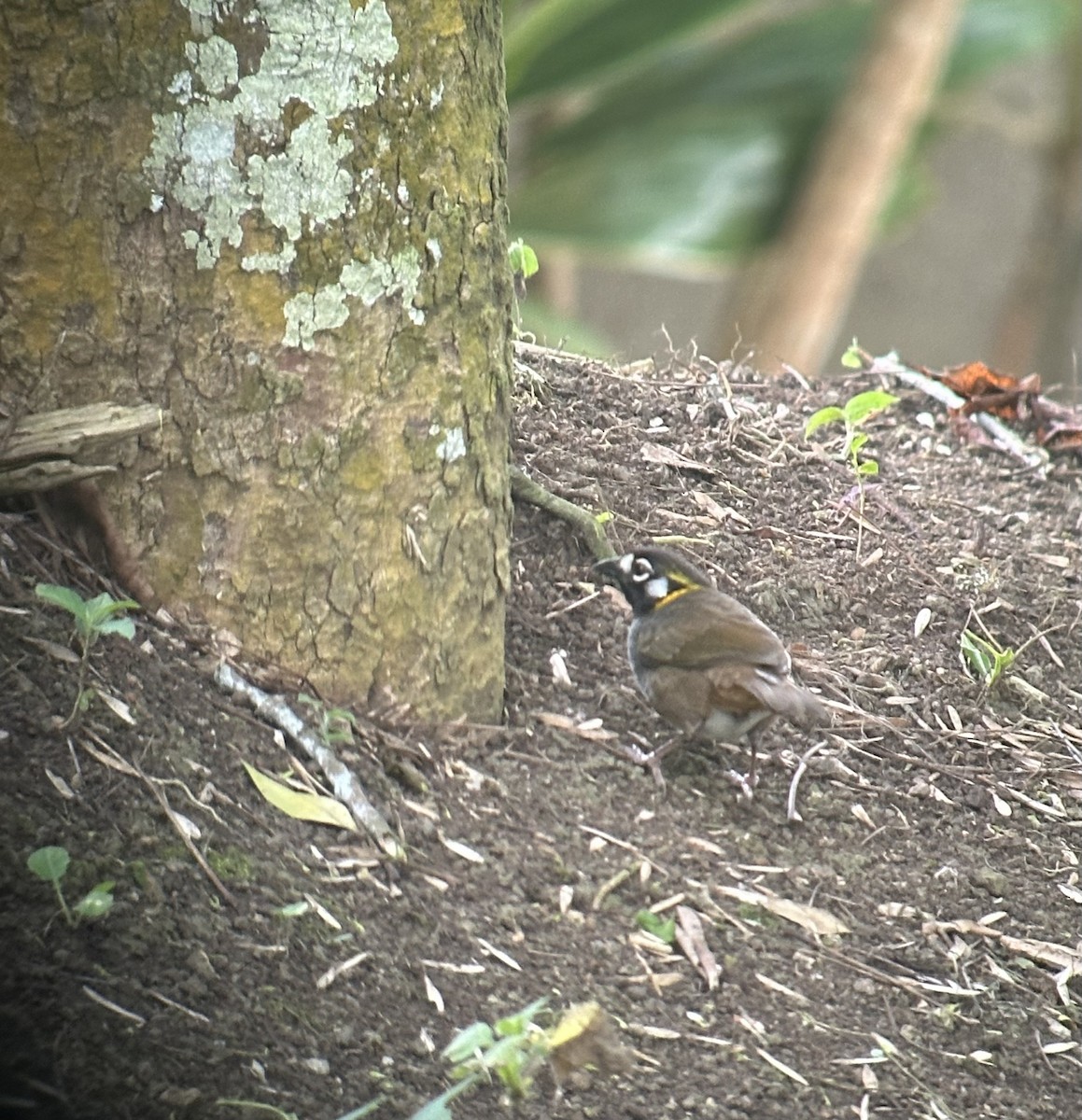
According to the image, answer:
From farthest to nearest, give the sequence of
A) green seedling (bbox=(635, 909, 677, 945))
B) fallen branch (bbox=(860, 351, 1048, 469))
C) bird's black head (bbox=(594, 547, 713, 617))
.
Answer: fallen branch (bbox=(860, 351, 1048, 469)), bird's black head (bbox=(594, 547, 713, 617)), green seedling (bbox=(635, 909, 677, 945))

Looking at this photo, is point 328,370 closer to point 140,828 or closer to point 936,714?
point 140,828

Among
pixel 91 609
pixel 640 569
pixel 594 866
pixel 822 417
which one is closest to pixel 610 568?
pixel 640 569

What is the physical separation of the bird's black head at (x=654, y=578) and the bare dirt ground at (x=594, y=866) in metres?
0.16

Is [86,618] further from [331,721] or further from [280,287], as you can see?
[280,287]

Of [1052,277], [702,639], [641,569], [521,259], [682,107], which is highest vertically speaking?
[521,259]

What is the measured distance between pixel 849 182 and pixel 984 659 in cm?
487

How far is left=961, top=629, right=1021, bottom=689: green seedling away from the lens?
11.8ft

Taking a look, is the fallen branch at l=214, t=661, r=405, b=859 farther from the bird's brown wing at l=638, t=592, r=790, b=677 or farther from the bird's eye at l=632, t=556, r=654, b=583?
the bird's eye at l=632, t=556, r=654, b=583

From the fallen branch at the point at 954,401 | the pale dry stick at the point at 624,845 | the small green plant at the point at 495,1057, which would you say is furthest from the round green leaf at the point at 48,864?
the fallen branch at the point at 954,401

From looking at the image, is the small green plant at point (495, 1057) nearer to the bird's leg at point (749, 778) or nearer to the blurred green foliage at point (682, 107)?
the bird's leg at point (749, 778)

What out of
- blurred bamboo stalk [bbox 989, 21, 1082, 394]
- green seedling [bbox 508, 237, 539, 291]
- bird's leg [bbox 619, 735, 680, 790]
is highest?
green seedling [bbox 508, 237, 539, 291]

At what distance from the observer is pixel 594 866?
2902 mm

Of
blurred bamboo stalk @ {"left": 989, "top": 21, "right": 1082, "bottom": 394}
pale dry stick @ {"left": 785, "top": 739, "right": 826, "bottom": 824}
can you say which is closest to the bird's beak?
pale dry stick @ {"left": 785, "top": 739, "right": 826, "bottom": 824}

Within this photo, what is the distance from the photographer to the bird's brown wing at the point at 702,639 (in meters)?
3.24
